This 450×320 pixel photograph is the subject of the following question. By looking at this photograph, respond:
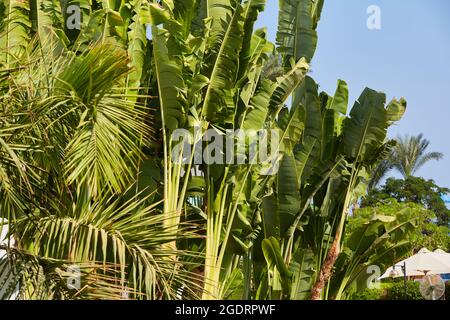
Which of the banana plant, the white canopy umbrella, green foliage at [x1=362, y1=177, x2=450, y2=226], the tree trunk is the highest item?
the banana plant

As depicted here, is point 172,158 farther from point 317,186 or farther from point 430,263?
point 430,263

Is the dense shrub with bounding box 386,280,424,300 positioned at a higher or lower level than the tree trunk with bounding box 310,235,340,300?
lower

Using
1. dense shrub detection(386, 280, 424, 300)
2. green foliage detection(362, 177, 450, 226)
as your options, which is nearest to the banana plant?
dense shrub detection(386, 280, 424, 300)

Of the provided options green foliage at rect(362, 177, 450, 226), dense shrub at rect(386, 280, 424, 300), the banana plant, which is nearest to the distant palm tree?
green foliage at rect(362, 177, 450, 226)

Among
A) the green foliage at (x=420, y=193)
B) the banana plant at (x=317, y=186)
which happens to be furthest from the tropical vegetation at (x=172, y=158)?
the green foliage at (x=420, y=193)

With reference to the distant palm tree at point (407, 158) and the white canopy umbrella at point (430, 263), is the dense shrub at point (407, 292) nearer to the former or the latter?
the white canopy umbrella at point (430, 263)

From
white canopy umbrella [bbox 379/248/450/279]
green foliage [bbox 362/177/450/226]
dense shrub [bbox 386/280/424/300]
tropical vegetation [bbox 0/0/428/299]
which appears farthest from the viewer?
green foliage [bbox 362/177/450/226]

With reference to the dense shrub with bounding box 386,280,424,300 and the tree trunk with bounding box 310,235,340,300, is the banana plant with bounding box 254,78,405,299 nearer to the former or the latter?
the tree trunk with bounding box 310,235,340,300

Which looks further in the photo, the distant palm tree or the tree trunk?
the distant palm tree

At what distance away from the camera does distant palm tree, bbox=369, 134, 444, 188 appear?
43.6m

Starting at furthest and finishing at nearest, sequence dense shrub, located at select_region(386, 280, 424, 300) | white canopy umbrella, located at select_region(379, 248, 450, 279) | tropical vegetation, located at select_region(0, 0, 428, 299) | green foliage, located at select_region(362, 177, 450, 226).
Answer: green foliage, located at select_region(362, 177, 450, 226)
dense shrub, located at select_region(386, 280, 424, 300)
white canopy umbrella, located at select_region(379, 248, 450, 279)
tropical vegetation, located at select_region(0, 0, 428, 299)

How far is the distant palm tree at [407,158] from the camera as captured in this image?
143 feet

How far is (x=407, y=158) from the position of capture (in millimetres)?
44531
